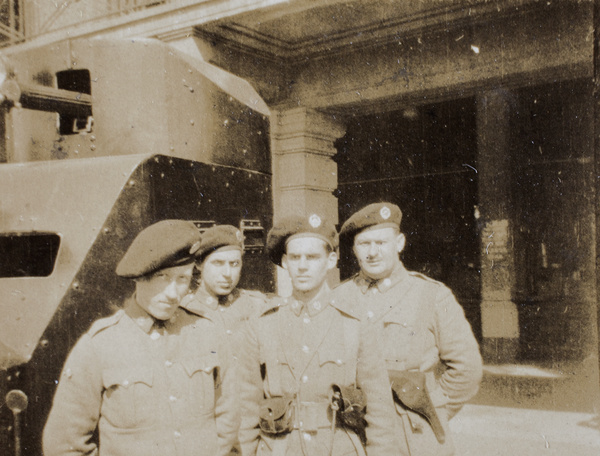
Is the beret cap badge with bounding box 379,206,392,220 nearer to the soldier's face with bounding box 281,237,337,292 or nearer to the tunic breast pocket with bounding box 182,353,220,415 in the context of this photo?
the soldier's face with bounding box 281,237,337,292

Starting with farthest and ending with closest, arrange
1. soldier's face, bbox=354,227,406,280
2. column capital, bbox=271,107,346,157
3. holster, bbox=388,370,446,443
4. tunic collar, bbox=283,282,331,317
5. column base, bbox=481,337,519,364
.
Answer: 1. column base, bbox=481,337,519,364
2. column capital, bbox=271,107,346,157
3. soldier's face, bbox=354,227,406,280
4. holster, bbox=388,370,446,443
5. tunic collar, bbox=283,282,331,317

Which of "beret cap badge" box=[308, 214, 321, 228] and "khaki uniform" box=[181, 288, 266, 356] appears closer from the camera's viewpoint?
"beret cap badge" box=[308, 214, 321, 228]

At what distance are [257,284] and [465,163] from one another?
593cm

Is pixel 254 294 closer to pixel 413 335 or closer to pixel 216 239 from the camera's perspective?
pixel 216 239

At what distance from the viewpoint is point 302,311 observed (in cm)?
288

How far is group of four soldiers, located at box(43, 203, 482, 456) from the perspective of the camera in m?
2.41

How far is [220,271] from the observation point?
3.63 m

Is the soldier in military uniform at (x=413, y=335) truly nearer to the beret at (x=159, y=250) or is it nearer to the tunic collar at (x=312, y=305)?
the tunic collar at (x=312, y=305)

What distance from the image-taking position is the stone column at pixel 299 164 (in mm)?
6871

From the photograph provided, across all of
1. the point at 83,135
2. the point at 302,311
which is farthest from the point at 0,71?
the point at 302,311

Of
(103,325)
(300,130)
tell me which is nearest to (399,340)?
(103,325)

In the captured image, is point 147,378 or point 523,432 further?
point 523,432

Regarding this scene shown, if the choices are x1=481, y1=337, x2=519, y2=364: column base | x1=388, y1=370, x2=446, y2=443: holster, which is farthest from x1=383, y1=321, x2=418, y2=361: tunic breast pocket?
x1=481, y1=337, x2=519, y2=364: column base

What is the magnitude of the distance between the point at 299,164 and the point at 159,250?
4.52 metres
